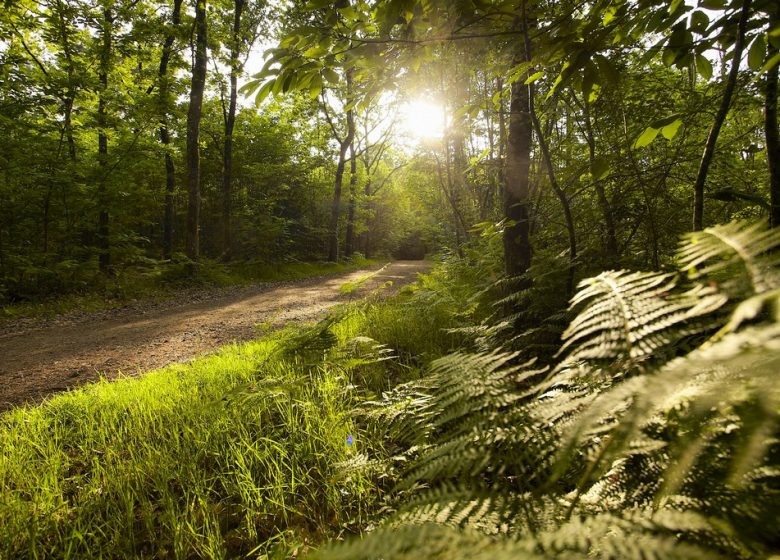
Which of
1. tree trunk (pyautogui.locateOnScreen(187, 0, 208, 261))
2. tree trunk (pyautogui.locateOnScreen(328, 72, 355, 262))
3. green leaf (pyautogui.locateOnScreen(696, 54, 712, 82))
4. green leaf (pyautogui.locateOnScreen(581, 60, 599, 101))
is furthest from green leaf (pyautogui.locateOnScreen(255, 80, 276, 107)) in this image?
tree trunk (pyautogui.locateOnScreen(328, 72, 355, 262))

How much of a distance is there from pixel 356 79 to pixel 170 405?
251 centimetres

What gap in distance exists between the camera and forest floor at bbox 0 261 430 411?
4.27 metres

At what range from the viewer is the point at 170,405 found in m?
2.62

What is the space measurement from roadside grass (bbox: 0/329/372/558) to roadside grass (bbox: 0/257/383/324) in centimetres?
662

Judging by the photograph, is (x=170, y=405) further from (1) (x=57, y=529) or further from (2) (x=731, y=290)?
(2) (x=731, y=290)

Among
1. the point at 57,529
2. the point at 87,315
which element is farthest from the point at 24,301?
the point at 57,529

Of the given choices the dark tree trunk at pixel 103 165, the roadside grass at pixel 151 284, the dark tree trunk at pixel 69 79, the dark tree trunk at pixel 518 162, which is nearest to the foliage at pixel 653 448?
the dark tree trunk at pixel 518 162

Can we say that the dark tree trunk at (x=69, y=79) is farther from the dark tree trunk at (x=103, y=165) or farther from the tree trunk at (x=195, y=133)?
the tree trunk at (x=195, y=133)

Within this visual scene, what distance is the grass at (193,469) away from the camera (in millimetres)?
1528

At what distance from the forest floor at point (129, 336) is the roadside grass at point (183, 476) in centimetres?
134

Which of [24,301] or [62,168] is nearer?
[24,301]

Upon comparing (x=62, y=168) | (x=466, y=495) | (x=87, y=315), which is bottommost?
(x=87, y=315)

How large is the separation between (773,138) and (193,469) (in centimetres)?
320

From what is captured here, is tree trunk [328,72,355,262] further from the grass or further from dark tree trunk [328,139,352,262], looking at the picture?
the grass
